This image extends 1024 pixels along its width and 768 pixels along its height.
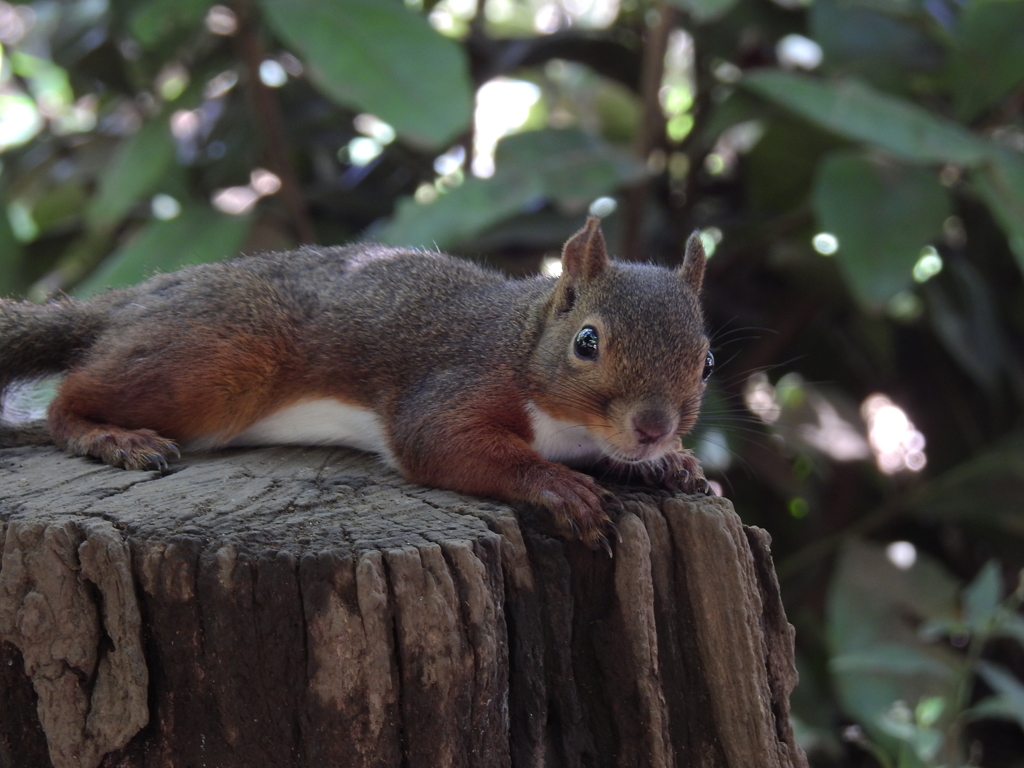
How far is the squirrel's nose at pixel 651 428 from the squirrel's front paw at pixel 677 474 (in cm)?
11

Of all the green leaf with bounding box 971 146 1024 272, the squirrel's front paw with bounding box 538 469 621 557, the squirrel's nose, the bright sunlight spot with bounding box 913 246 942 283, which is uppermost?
the green leaf with bounding box 971 146 1024 272

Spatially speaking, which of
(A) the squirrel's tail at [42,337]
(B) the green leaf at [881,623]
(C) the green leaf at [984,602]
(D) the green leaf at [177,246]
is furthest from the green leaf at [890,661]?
(D) the green leaf at [177,246]

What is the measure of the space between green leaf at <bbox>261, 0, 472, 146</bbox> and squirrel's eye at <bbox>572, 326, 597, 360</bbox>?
4.28ft

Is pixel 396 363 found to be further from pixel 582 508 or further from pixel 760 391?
pixel 760 391

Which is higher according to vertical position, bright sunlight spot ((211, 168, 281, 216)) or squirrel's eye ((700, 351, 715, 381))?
squirrel's eye ((700, 351, 715, 381))

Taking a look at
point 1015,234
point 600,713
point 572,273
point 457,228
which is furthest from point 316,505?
point 1015,234

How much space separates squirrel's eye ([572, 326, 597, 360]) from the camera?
77.2 inches

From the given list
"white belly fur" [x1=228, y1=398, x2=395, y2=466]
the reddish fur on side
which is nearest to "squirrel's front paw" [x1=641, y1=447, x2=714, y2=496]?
"white belly fur" [x1=228, y1=398, x2=395, y2=466]

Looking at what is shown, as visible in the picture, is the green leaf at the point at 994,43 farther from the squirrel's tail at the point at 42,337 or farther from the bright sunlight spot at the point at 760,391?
the squirrel's tail at the point at 42,337

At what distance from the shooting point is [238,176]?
166 inches

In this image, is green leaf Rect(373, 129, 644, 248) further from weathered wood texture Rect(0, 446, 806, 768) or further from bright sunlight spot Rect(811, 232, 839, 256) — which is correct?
weathered wood texture Rect(0, 446, 806, 768)

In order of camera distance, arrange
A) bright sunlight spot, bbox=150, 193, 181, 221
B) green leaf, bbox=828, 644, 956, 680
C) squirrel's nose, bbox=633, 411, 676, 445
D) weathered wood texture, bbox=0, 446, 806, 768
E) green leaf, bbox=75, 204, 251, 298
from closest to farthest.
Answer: weathered wood texture, bbox=0, 446, 806, 768
squirrel's nose, bbox=633, 411, 676, 445
green leaf, bbox=828, 644, 956, 680
green leaf, bbox=75, 204, 251, 298
bright sunlight spot, bbox=150, 193, 181, 221

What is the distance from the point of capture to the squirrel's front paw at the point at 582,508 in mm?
1584

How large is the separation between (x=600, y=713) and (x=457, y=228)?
1.78 metres
